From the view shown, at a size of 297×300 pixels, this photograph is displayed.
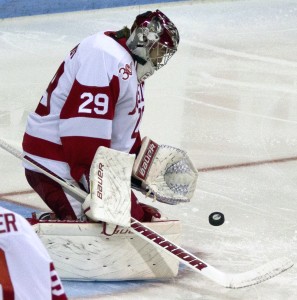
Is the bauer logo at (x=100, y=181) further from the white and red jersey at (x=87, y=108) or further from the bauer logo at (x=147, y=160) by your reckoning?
the bauer logo at (x=147, y=160)

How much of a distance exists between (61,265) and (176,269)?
0.31m

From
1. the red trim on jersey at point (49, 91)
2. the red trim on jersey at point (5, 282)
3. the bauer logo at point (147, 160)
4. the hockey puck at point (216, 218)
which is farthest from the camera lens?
the hockey puck at point (216, 218)

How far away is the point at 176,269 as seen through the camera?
2678 millimetres

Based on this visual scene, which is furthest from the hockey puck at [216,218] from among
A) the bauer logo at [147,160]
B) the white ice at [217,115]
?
the bauer logo at [147,160]

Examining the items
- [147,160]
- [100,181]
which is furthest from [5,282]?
[147,160]

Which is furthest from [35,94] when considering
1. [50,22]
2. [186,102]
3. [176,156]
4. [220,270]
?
[220,270]

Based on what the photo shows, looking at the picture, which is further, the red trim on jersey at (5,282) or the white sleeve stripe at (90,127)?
the white sleeve stripe at (90,127)

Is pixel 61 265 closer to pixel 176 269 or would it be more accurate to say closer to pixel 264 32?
pixel 176 269

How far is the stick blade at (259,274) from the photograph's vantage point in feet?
8.46

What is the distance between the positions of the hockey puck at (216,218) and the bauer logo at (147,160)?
250mm

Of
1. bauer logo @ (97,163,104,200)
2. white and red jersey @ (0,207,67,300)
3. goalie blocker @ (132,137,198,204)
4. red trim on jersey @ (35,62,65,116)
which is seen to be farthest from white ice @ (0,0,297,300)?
white and red jersey @ (0,207,67,300)

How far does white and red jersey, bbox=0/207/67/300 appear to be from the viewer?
124cm

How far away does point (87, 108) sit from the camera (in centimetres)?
257

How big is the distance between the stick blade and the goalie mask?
601mm
